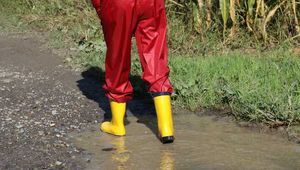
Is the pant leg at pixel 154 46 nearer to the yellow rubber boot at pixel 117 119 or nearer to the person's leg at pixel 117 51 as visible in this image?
the person's leg at pixel 117 51

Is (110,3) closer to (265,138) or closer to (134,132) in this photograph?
(134,132)

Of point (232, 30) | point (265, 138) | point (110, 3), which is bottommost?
point (265, 138)

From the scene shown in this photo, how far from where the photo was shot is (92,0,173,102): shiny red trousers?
13.6 ft

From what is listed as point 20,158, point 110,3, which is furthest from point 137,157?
point 110,3

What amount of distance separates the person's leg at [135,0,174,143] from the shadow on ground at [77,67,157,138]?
0.32m

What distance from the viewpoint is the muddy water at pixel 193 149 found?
3.89 meters

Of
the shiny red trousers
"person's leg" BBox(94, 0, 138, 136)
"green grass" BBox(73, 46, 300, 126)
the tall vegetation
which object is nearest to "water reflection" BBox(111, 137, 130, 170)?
"person's leg" BBox(94, 0, 138, 136)

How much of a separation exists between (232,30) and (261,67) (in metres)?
1.33

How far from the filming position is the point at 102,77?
6180 millimetres

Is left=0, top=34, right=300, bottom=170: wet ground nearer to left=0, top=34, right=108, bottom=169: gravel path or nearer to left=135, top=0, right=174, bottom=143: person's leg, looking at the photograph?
left=0, top=34, right=108, bottom=169: gravel path

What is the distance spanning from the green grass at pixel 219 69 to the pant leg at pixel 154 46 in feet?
2.73

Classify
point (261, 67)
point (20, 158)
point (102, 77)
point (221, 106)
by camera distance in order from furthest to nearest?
point (102, 77)
point (261, 67)
point (221, 106)
point (20, 158)

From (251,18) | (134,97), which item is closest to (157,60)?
(134,97)

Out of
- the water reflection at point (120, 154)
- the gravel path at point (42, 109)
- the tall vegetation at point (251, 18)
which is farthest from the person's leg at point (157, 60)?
the tall vegetation at point (251, 18)
